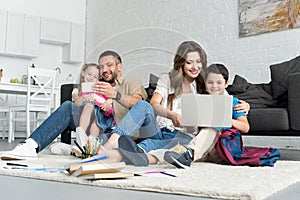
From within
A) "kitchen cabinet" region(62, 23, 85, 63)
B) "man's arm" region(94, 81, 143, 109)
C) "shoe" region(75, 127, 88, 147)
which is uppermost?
"kitchen cabinet" region(62, 23, 85, 63)

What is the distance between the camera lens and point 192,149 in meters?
1.64

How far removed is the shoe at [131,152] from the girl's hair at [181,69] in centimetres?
20

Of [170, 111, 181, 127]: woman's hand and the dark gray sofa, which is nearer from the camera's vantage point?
[170, 111, 181, 127]: woman's hand

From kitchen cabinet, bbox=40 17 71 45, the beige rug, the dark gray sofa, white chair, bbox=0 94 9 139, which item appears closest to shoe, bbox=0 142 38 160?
the beige rug

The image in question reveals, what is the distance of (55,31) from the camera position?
20.0ft

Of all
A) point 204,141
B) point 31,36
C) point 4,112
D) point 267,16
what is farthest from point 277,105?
point 31,36

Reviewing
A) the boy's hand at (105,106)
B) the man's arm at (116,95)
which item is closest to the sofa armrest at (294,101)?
the man's arm at (116,95)

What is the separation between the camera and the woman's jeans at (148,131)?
1431mm

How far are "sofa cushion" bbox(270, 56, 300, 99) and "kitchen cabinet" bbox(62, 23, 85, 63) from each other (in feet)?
12.4

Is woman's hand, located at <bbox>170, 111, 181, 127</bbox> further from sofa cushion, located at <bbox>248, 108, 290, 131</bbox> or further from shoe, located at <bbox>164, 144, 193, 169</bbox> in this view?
sofa cushion, located at <bbox>248, 108, 290, 131</bbox>

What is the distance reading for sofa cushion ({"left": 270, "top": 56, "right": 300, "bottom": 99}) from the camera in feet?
9.71

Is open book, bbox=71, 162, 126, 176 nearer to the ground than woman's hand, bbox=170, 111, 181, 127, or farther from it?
nearer to the ground

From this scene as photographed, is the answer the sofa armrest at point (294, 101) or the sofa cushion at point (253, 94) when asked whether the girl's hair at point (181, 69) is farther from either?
the sofa cushion at point (253, 94)

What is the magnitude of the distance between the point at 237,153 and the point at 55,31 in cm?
478
